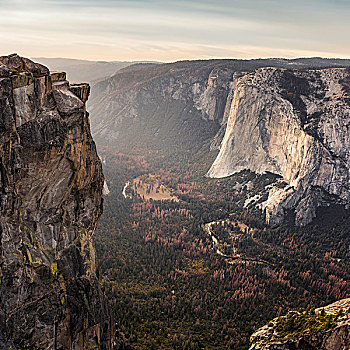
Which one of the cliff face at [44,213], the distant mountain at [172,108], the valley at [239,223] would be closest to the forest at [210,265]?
the valley at [239,223]

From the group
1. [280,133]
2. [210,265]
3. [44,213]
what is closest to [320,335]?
[44,213]

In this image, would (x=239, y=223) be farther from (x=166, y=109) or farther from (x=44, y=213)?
(x=166, y=109)

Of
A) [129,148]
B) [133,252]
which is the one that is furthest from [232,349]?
[129,148]

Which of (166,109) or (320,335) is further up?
(166,109)

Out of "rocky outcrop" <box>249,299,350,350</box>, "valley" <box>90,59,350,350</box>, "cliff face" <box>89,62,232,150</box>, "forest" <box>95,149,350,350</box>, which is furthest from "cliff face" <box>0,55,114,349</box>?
"cliff face" <box>89,62,232,150</box>

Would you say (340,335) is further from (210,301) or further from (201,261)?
(201,261)

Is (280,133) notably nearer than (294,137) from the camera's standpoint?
No

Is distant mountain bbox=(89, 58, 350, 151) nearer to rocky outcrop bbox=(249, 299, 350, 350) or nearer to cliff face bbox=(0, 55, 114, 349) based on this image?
rocky outcrop bbox=(249, 299, 350, 350)

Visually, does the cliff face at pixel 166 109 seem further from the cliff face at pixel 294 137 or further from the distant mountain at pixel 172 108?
the cliff face at pixel 294 137
